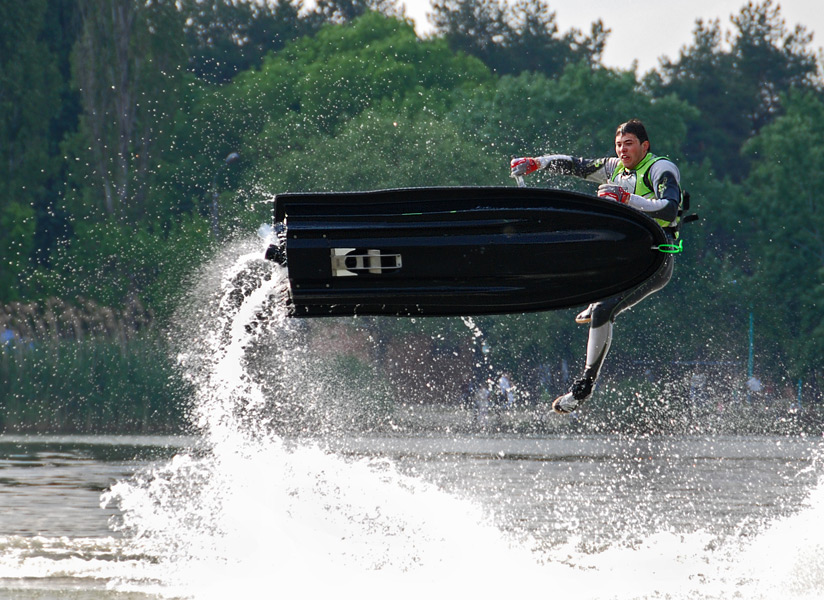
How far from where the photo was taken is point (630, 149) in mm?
8664

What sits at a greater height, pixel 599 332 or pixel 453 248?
pixel 453 248

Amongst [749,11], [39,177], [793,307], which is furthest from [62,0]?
[749,11]

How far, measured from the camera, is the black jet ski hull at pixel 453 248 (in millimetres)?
8273

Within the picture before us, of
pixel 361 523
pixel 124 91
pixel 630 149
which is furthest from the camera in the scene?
pixel 124 91

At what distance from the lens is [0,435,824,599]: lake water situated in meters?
9.41

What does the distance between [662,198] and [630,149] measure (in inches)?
16.6

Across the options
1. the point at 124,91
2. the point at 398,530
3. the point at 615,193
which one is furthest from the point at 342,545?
the point at 124,91

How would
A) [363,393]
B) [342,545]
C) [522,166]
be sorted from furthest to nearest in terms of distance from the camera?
[363,393], [342,545], [522,166]

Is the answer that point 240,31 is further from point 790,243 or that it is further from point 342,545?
point 342,545

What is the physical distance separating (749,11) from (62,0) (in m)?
36.4

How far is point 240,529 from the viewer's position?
37.0 ft

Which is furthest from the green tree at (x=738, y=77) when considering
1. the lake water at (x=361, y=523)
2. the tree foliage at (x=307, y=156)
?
the lake water at (x=361, y=523)

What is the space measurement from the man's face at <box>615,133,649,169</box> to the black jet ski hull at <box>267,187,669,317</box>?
0.49 meters

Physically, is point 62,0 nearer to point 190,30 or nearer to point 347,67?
point 347,67
